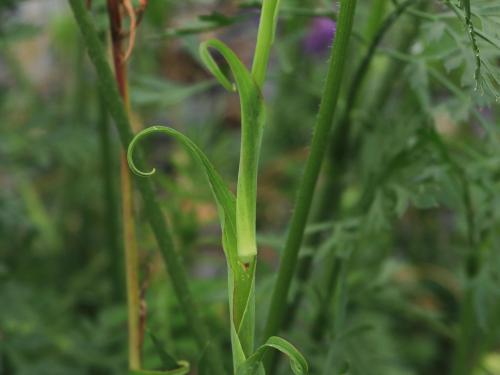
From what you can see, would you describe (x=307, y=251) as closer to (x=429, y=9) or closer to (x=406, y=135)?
(x=406, y=135)

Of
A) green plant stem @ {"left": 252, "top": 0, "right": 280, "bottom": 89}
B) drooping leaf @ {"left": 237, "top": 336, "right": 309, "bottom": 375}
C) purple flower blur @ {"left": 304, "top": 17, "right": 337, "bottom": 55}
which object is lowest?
purple flower blur @ {"left": 304, "top": 17, "right": 337, "bottom": 55}

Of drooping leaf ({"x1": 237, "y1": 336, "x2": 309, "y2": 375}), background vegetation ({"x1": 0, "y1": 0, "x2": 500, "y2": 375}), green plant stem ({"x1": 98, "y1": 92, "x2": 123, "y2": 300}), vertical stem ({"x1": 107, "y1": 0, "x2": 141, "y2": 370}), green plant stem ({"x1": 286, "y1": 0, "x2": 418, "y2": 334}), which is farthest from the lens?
green plant stem ({"x1": 98, "y1": 92, "x2": 123, "y2": 300})

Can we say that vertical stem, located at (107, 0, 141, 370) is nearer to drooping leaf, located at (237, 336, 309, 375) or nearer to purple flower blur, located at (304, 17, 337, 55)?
drooping leaf, located at (237, 336, 309, 375)

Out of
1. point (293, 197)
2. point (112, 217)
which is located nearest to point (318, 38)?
point (293, 197)

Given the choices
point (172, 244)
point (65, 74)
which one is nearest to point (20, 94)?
point (65, 74)

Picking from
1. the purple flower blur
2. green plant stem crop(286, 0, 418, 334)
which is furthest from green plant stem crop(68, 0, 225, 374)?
the purple flower blur

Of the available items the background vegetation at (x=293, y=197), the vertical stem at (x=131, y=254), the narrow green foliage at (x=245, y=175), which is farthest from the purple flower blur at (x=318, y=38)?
the narrow green foliage at (x=245, y=175)
